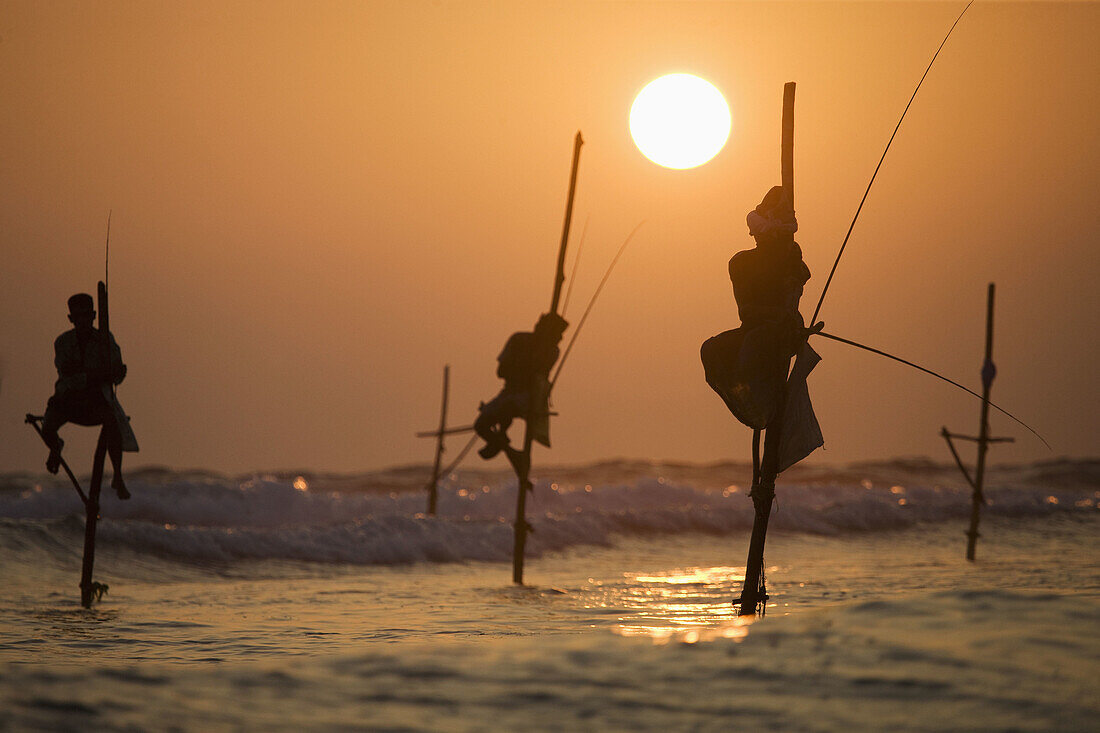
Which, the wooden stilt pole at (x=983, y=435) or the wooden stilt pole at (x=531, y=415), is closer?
the wooden stilt pole at (x=531, y=415)

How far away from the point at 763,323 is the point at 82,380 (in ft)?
21.5

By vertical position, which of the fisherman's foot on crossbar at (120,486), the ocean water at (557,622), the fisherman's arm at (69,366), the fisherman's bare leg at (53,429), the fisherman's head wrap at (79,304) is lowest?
the ocean water at (557,622)

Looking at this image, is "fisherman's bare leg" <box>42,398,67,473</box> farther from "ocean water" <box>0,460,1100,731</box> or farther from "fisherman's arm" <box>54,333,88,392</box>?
"ocean water" <box>0,460,1100,731</box>

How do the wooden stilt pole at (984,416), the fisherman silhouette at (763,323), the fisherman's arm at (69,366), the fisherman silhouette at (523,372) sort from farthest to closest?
the wooden stilt pole at (984,416) → the fisherman silhouette at (523,372) → the fisherman's arm at (69,366) → the fisherman silhouette at (763,323)

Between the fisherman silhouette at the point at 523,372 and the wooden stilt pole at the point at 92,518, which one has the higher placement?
the fisherman silhouette at the point at 523,372

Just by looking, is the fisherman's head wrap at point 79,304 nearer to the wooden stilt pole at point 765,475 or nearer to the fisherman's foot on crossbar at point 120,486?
the fisherman's foot on crossbar at point 120,486

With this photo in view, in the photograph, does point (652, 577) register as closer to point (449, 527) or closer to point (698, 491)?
point (449, 527)

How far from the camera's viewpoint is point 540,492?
3250 centimetres

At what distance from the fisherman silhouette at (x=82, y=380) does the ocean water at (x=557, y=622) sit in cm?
170

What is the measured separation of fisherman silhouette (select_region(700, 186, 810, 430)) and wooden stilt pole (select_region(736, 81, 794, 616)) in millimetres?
87

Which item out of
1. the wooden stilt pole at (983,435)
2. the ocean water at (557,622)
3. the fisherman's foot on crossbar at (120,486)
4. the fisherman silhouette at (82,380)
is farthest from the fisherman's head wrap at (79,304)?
A: the wooden stilt pole at (983,435)

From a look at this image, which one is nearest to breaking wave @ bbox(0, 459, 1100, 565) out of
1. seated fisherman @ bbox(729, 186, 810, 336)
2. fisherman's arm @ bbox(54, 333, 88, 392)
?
fisherman's arm @ bbox(54, 333, 88, 392)

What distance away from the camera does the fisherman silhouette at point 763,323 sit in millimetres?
5988

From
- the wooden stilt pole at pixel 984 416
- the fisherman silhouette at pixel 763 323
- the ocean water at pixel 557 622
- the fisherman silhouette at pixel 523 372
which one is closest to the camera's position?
the ocean water at pixel 557 622
